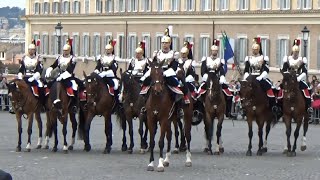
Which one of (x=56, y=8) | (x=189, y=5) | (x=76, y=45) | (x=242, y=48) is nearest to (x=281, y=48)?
(x=242, y=48)

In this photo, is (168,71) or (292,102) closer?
(168,71)

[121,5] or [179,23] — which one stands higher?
[121,5]

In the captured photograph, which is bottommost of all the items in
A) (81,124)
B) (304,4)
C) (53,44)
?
(81,124)

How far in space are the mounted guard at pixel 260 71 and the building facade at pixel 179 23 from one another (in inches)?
1433

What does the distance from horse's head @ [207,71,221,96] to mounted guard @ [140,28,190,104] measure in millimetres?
2638

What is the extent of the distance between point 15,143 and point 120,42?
56.4 meters

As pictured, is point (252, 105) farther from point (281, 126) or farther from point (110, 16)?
point (110, 16)

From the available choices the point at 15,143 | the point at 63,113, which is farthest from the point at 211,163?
the point at 15,143

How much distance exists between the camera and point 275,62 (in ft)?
227

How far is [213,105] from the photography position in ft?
87.1

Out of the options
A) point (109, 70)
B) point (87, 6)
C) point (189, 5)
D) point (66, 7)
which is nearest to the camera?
point (109, 70)

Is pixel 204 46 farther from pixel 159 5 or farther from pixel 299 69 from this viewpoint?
pixel 299 69

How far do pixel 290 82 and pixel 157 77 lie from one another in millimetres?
5246

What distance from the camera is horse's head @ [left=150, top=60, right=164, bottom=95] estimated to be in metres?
22.0
